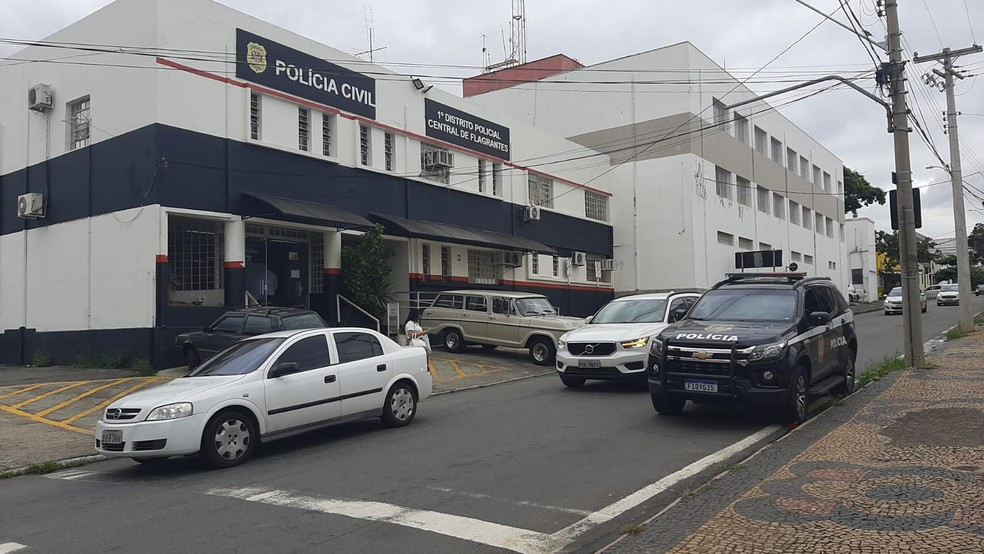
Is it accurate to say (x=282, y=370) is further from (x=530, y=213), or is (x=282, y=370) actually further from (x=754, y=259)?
(x=754, y=259)

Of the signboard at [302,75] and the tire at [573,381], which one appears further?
the signboard at [302,75]

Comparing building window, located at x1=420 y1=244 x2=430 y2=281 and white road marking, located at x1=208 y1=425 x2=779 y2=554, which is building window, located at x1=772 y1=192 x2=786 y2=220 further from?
white road marking, located at x1=208 y1=425 x2=779 y2=554

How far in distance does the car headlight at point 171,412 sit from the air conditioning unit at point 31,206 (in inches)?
565

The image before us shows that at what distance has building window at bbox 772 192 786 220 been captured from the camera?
149 feet

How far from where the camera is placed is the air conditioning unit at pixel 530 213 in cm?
2869

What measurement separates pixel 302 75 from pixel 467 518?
16.5 metres

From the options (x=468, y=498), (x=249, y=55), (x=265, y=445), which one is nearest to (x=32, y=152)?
(x=249, y=55)

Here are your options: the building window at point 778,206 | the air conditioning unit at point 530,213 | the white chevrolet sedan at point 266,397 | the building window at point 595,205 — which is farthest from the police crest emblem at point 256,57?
the building window at point 778,206

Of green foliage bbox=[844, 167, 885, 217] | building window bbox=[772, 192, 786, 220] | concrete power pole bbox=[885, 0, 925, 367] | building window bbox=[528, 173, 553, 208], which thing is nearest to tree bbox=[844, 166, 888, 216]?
green foliage bbox=[844, 167, 885, 217]

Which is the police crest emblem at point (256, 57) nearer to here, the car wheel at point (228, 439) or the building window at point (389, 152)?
the building window at point (389, 152)

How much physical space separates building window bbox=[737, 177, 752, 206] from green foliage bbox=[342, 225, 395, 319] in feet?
80.9

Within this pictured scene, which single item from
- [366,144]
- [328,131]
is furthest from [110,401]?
[366,144]

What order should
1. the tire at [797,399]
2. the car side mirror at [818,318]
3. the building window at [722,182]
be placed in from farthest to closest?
the building window at [722,182], the car side mirror at [818,318], the tire at [797,399]

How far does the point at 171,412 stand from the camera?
26.5 ft
